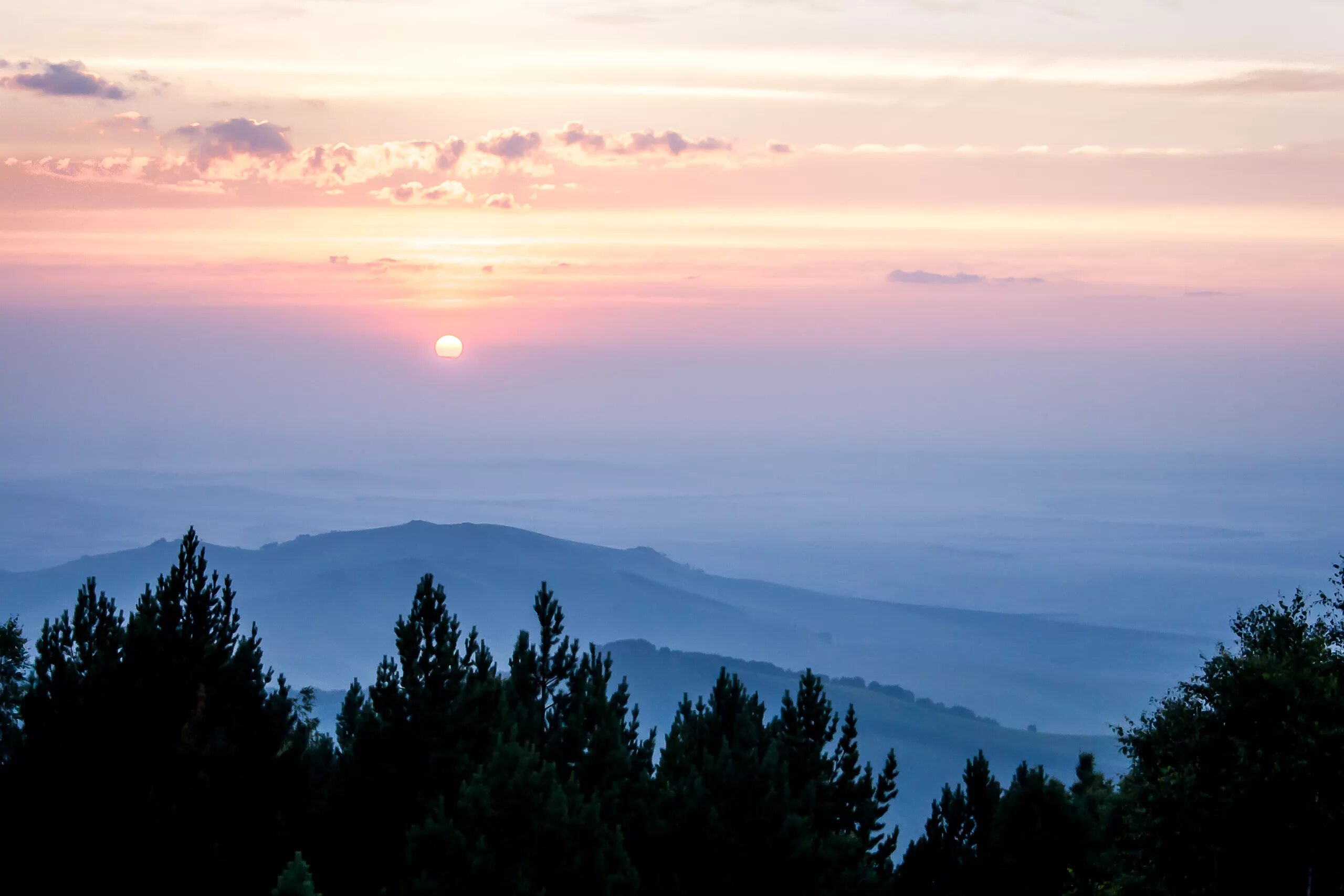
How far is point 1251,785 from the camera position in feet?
92.4

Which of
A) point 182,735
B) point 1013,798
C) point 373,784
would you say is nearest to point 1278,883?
point 1013,798

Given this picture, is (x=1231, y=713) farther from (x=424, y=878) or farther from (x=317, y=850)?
(x=317, y=850)

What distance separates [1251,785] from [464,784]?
1631 cm

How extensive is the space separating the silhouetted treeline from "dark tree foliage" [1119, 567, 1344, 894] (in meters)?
0.05

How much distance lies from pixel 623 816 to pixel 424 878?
28.9ft

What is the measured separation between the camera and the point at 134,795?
99.8 feet

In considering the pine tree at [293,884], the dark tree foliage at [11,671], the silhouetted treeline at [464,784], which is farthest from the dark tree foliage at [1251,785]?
the dark tree foliage at [11,671]

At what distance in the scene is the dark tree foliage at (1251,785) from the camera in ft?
90.8

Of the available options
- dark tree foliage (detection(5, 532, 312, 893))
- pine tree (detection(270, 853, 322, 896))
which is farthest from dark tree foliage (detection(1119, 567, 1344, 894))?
dark tree foliage (detection(5, 532, 312, 893))

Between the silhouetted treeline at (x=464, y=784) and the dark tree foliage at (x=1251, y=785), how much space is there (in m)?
0.05

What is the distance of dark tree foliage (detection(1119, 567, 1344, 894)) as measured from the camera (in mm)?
27688

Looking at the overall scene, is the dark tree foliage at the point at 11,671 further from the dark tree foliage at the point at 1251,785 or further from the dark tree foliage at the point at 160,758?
the dark tree foliage at the point at 1251,785

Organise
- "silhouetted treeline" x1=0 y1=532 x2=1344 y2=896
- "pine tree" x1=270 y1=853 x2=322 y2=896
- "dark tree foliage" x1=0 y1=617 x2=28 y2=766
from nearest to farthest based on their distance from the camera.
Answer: "pine tree" x1=270 y1=853 x2=322 y2=896 < "silhouetted treeline" x1=0 y1=532 x2=1344 y2=896 < "dark tree foliage" x1=0 y1=617 x2=28 y2=766

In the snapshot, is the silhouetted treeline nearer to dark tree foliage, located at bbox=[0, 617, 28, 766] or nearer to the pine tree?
the pine tree
